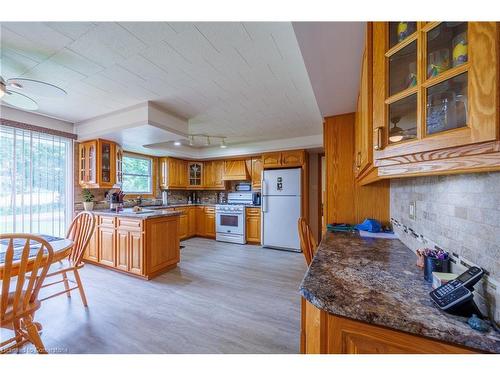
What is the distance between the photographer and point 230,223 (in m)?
4.94

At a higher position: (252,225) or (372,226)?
(372,226)

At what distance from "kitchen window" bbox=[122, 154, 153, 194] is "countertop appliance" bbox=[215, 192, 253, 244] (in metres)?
1.77

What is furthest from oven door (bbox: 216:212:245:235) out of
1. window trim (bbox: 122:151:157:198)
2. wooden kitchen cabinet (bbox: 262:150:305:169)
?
window trim (bbox: 122:151:157:198)

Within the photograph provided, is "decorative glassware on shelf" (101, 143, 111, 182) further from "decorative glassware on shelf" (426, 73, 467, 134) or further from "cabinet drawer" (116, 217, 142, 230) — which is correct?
"decorative glassware on shelf" (426, 73, 467, 134)

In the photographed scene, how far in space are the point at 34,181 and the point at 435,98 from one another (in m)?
4.25

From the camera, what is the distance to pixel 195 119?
3166 mm

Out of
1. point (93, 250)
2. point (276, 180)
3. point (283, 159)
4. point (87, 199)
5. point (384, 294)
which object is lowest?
point (93, 250)

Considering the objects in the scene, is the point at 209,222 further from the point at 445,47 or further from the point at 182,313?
the point at 445,47

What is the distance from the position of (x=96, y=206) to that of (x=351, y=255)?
4.08 m

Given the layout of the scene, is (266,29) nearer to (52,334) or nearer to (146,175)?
(52,334)

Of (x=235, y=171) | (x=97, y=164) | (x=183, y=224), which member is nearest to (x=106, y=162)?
(x=97, y=164)

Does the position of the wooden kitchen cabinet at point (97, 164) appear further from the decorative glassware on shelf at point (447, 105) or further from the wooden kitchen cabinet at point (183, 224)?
the decorative glassware on shelf at point (447, 105)

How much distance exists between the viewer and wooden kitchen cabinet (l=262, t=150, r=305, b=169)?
13.9 ft
